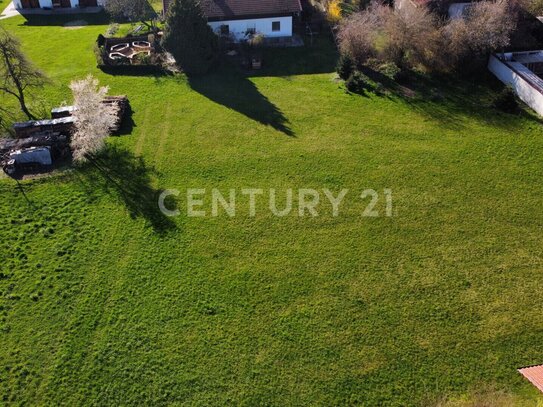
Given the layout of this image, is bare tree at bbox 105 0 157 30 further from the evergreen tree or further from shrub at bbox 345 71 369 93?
shrub at bbox 345 71 369 93

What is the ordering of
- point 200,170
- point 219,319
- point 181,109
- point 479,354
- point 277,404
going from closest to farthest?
point 277,404, point 479,354, point 219,319, point 200,170, point 181,109

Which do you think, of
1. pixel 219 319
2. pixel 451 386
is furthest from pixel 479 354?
pixel 219 319

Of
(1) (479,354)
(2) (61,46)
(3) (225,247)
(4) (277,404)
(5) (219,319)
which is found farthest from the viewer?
(2) (61,46)

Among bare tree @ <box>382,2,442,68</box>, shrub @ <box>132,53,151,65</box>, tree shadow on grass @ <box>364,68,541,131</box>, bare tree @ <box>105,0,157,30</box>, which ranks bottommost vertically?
tree shadow on grass @ <box>364,68,541,131</box>

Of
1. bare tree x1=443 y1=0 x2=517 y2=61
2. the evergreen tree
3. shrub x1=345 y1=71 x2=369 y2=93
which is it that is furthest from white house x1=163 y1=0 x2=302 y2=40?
bare tree x1=443 y1=0 x2=517 y2=61

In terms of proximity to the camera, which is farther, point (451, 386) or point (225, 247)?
point (225, 247)

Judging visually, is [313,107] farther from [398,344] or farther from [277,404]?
[277,404]
